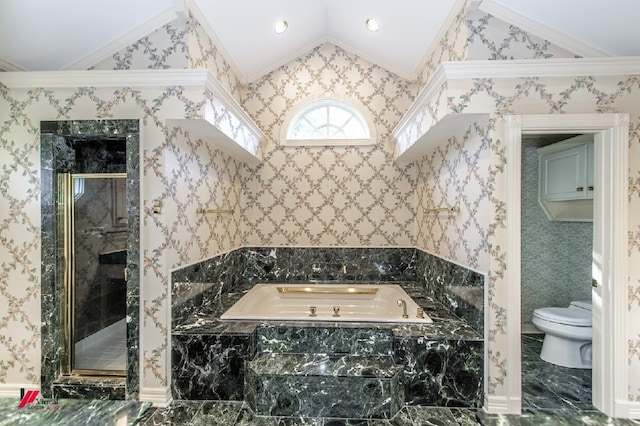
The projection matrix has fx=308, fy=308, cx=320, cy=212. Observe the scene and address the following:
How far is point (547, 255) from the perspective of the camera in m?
3.33

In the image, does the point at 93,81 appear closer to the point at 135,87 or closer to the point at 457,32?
the point at 135,87

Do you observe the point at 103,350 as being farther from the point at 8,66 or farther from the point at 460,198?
the point at 460,198

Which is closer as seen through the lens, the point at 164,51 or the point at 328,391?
the point at 328,391

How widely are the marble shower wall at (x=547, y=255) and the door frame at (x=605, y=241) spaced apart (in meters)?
1.42

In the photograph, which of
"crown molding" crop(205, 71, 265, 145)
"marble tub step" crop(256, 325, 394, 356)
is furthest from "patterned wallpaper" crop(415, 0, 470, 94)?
"marble tub step" crop(256, 325, 394, 356)

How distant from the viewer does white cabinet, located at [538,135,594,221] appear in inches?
105

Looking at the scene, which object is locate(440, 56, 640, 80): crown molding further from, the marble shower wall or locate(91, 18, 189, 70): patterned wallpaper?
locate(91, 18, 189, 70): patterned wallpaper

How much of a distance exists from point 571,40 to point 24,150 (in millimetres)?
3817

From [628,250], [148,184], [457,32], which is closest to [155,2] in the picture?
[148,184]

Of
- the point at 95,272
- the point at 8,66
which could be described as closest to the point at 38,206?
the point at 95,272

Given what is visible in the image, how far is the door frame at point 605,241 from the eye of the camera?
1.94 meters

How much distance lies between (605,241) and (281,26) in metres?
3.10

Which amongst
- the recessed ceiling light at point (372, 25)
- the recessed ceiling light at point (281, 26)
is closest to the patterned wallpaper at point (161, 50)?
the recessed ceiling light at point (281, 26)

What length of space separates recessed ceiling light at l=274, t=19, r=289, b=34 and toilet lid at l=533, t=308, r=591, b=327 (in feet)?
11.7
